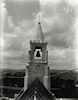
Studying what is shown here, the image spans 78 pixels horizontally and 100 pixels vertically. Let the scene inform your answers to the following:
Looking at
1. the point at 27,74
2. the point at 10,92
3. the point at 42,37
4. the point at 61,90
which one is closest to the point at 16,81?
the point at 10,92

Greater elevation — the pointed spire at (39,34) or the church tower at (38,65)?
the pointed spire at (39,34)

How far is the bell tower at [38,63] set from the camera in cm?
1647

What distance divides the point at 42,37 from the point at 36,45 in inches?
47.7

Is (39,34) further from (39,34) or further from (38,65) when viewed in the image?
(38,65)

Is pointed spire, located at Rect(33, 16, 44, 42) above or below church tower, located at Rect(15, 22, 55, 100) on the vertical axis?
above

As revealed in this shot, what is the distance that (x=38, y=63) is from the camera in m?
16.7

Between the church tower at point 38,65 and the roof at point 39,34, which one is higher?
the roof at point 39,34

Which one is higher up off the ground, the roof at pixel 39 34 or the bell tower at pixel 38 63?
the roof at pixel 39 34

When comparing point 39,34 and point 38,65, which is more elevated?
point 39,34

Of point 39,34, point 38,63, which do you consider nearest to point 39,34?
point 39,34

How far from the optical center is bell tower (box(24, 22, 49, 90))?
54.0ft

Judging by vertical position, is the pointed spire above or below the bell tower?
above

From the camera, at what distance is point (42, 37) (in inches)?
671

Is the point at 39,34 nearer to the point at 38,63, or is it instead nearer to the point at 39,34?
the point at 39,34
